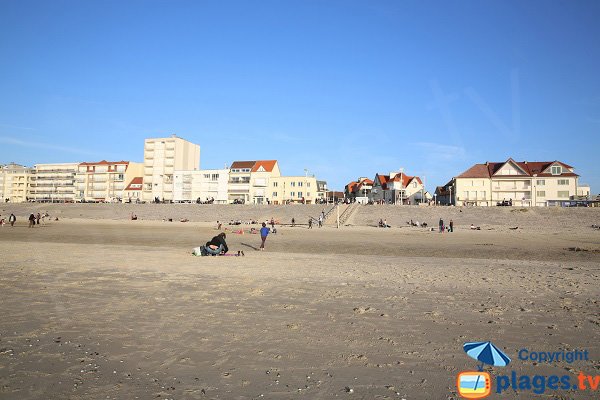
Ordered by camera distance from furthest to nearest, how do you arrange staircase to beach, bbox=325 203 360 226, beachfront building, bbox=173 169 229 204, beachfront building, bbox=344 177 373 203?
1. beachfront building, bbox=344 177 373 203
2. beachfront building, bbox=173 169 229 204
3. staircase to beach, bbox=325 203 360 226

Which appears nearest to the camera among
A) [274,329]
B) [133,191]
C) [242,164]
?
[274,329]

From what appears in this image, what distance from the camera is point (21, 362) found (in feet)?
14.5

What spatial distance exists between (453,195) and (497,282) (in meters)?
76.8

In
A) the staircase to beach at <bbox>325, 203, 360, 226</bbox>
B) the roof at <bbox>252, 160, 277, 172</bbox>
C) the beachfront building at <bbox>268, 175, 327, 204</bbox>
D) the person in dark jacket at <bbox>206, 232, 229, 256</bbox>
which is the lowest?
the person in dark jacket at <bbox>206, 232, 229, 256</bbox>

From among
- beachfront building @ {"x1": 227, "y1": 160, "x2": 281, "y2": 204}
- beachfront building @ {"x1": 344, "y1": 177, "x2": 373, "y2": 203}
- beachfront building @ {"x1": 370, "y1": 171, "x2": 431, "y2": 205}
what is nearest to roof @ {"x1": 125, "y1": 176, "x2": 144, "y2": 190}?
beachfront building @ {"x1": 227, "y1": 160, "x2": 281, "y2": 204}

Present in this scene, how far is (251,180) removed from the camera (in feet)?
314

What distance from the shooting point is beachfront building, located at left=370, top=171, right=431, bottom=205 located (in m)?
89.1

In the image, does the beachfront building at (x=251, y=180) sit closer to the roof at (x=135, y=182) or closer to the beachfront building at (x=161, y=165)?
the beachfront building at (x=161, y=165)

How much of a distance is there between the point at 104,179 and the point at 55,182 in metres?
22.1

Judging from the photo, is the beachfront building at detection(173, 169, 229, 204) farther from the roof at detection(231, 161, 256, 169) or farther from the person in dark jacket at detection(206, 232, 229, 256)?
the person in dark jacket at detection(206, 232, 229, 256)

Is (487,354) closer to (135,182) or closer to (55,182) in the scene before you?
(135,182)

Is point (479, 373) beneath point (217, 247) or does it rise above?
beneath

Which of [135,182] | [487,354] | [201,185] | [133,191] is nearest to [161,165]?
[135,182]

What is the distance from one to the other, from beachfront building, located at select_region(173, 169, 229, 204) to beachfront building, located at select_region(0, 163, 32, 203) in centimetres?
6617
